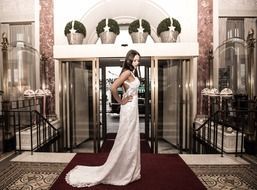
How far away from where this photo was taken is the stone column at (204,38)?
6234mm

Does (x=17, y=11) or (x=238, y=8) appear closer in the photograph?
(x=238, y=8)

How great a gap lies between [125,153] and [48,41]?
4322 millimetres

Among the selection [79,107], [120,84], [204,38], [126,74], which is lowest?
[79,107]

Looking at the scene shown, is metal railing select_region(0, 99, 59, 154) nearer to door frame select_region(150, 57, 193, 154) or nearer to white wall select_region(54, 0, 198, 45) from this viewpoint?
white wall select_region(54, 0, 198, 45)

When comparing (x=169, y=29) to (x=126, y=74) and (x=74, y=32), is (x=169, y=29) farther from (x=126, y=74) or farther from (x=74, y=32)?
(x=126, y=74)

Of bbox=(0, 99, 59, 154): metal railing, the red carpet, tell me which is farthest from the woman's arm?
bbox=(0, 99, 59, 154): metal railing

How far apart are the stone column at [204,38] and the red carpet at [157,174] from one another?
2.43 m

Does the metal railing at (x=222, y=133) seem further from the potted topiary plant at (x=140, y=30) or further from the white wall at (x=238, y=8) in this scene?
the white wall at (x=238, y=8)

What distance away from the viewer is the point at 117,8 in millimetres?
6883

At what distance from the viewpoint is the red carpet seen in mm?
3176

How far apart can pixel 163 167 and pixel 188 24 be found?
151 inches

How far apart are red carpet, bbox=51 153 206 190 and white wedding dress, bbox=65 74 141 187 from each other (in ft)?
0.31

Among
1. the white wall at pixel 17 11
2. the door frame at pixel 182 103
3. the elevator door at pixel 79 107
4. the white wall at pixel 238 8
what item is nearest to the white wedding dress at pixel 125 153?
the door frame at pixel 182 103

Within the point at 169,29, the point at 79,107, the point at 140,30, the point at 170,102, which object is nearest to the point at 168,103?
the point at 170,102
